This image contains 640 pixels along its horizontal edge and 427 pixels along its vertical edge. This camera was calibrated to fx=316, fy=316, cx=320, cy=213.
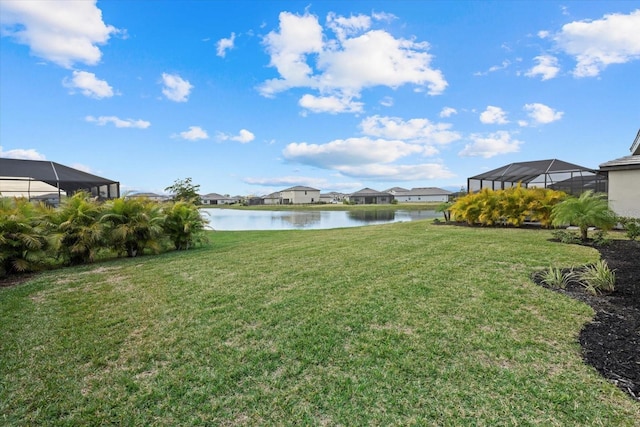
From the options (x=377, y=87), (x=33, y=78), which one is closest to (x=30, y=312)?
(x=33, y=78)

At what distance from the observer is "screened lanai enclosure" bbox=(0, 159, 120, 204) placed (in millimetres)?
11984

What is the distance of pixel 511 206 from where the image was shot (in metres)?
9.71

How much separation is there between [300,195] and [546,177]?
6427 cm

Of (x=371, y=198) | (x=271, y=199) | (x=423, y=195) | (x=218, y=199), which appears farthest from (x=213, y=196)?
(x=423, y=195)

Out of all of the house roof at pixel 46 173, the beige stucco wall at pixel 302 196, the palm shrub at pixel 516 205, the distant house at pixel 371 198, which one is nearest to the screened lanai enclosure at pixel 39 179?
the house roof at pixel 46 173

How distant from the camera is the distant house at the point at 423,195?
2635 inches

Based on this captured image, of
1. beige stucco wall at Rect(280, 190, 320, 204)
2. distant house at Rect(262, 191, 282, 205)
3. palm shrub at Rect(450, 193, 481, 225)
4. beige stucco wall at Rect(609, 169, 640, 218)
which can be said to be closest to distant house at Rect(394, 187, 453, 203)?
beige stucco wall at Rect(280, 190, 320, 204)

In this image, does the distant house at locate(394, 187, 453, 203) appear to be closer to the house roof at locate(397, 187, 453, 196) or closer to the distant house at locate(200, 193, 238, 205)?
the house roof at locate(397, 187, 453, 196)

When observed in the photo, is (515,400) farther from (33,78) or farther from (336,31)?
(33,78)

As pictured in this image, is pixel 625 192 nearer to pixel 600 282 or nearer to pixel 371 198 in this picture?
pixel 600 282

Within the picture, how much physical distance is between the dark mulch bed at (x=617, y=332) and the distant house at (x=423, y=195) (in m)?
65.4

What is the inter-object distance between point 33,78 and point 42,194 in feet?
18.3

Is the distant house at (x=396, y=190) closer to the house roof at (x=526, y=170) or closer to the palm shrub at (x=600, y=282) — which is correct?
the house roof at (x=526, y=170)

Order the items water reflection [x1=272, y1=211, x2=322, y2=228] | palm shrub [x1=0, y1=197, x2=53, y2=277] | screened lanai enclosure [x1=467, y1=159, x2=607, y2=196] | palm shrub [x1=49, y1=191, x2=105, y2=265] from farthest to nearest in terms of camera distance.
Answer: water reflection [x1=272, y1=211, x2=322, y2=228]
screened lanai enclosure [x1=467, y1=159, x2=607, y2=196]
palm shrub [x1=49, y1=191, x2=105, y2=265]
palm shrub [x1=0, y1=197, x2=53, y2=277]
